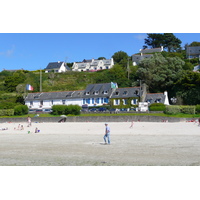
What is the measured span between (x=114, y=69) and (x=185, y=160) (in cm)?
6179

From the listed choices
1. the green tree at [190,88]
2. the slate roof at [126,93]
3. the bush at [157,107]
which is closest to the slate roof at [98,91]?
the slate roof at [126,93]

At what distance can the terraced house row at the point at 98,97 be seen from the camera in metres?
54.4

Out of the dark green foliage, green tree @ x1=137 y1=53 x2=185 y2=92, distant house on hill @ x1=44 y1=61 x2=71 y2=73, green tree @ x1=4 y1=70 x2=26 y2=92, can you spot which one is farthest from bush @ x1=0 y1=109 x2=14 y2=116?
distant house on hill @ x1=44 y1=61 x2=71 y2=73

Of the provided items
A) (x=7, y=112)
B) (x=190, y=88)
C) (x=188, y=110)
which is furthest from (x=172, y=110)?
(x=7, y=112)

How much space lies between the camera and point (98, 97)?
59.0 metres

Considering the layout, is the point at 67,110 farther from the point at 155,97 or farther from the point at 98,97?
the point at 155,97

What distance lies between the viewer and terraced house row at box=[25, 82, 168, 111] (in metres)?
54.4

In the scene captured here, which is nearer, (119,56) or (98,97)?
(98,97)

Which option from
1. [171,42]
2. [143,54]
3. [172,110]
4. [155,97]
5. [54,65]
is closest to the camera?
[172,110]

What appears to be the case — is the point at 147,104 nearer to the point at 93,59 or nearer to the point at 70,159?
the point at 70,159

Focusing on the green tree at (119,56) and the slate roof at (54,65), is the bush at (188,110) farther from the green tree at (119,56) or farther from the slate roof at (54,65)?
the slate roof at (54,65)

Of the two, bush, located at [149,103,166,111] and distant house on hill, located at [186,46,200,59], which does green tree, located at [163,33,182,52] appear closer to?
distant house on hill, located at [186,46,200,59]
